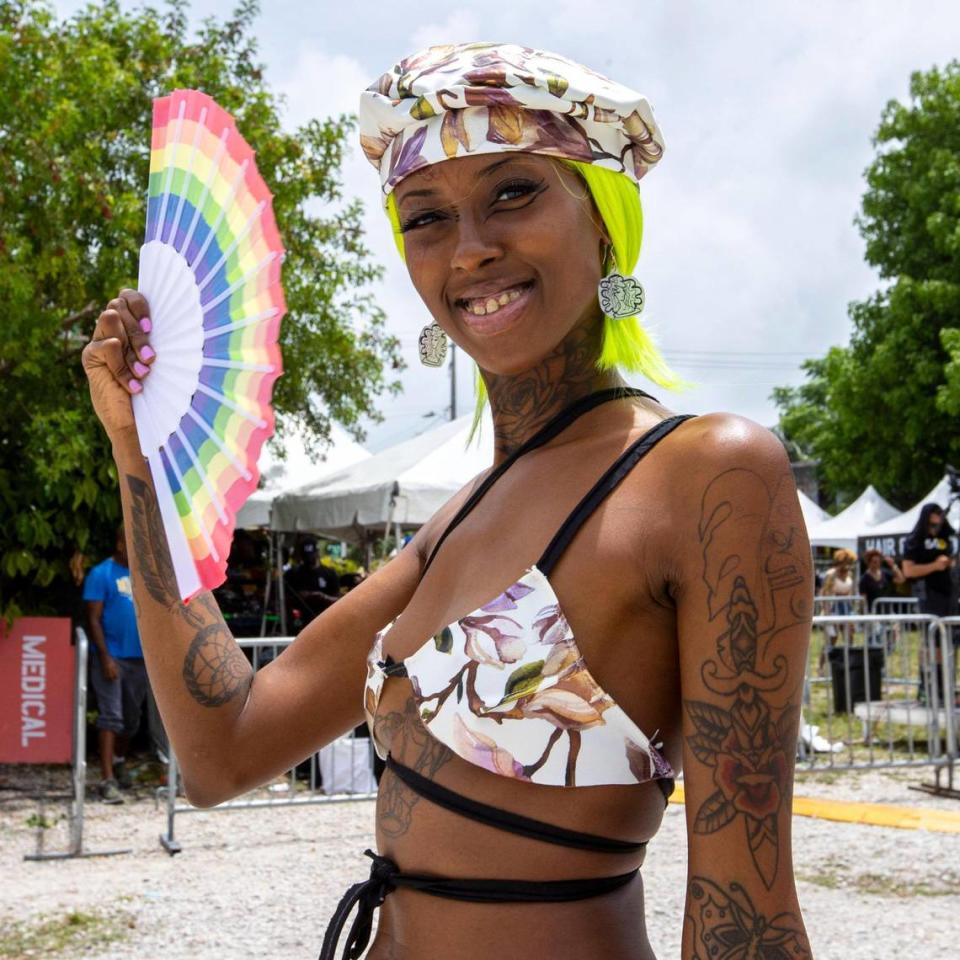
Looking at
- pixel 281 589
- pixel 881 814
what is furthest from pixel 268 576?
pixel 881 814

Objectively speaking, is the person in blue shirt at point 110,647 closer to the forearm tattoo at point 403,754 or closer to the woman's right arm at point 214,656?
the woman's right arm at point 214,656

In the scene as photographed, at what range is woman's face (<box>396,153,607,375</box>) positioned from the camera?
5.01 feet

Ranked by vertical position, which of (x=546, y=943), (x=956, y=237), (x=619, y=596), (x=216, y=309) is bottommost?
(x=546, y=943)

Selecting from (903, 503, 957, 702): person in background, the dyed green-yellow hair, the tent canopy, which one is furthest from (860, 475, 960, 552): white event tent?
the dyed green-yellow hair

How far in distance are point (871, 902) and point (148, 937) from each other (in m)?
3.45

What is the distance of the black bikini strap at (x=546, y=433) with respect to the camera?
1.62 meters

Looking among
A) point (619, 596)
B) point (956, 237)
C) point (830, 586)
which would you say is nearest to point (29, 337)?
point (619, 596)

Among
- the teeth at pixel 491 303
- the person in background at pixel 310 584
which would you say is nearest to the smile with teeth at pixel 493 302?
the teeth at pixel 491 303

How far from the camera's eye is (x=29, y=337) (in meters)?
7.91

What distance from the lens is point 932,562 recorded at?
1130 cm

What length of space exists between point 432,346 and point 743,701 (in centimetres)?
89

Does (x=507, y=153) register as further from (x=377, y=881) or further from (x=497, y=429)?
(x=377, y=881)

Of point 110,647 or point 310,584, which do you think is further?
point 310,584

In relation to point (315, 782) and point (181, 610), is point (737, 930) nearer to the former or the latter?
point (181, 610)
